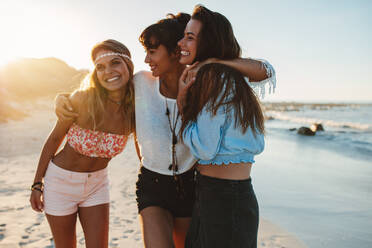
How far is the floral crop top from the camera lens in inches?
99.8

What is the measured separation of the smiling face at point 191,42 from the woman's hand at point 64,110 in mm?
1182

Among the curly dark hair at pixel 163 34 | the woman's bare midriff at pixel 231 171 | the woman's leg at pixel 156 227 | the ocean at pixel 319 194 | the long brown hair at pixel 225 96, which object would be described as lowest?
the ocean at pixel 319 194

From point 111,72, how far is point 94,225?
147 centimetres

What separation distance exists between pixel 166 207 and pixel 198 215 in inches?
20.8

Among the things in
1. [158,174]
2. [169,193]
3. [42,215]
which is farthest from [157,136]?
[42,215]

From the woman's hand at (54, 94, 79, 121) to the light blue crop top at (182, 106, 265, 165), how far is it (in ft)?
4.13

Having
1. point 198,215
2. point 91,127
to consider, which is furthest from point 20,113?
point 198,215

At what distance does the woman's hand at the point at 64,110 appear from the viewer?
2.48 meters

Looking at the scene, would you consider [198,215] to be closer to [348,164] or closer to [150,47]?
[150,47]

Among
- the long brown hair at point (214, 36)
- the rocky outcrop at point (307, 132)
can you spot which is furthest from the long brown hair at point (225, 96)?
the rocky outcrop at point (307, 132)

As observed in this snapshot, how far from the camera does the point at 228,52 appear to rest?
199cm

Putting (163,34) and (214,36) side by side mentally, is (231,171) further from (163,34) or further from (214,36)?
(163,34)

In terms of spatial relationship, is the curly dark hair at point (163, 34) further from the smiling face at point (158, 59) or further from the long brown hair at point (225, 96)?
the long brown hair at point (225, 96)

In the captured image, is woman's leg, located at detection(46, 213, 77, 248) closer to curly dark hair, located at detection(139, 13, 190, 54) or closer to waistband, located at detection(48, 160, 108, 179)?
waistband, located at detection(48, 160, 108, 179)
